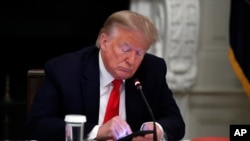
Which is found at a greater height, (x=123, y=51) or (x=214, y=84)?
(x=123, y=51)

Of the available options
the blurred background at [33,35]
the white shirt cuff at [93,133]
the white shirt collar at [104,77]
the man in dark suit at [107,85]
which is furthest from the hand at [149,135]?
the blurred background at [33,35]

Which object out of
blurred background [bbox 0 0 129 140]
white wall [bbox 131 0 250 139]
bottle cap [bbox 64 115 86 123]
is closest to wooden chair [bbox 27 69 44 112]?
bottle cap [bbox 64 115 86 123]

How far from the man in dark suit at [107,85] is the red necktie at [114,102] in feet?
Result: 0.06

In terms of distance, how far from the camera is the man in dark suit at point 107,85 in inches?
71.2

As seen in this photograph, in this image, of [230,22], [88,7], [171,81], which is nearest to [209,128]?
[171,81]

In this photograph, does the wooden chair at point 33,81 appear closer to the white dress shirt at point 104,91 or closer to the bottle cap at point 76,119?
the white dress shirt at point 104,91

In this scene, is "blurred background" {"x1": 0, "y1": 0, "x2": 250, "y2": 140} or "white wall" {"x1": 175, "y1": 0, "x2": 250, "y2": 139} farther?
"white wall" {"x1": 175, "y1": 0, "x2": 250, "y2": 139}

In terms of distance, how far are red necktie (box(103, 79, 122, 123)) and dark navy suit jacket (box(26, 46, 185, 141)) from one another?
0.04m

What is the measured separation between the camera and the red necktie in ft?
6.27

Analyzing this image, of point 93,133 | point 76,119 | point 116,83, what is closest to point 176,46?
point 116,83

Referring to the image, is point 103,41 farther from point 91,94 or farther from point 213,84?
point 213,84

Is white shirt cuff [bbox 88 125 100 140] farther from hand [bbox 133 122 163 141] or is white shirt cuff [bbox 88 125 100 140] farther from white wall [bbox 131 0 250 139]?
white wall [bbox 131 0 250 139]

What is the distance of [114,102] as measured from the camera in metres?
1.92

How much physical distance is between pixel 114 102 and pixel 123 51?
21 cm
